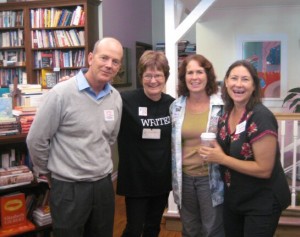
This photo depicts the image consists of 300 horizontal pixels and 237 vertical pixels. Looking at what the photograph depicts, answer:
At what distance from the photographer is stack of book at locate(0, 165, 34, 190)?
2502mm

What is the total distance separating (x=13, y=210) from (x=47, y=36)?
9.89ft

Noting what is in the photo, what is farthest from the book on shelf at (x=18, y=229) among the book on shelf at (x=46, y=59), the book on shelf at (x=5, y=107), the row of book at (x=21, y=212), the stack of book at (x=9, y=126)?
the book on shelf at (x=46, y=59)

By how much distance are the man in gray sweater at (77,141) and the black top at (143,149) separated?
9.0 inches

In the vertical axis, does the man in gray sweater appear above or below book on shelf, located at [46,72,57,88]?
below

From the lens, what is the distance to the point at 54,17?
4918 mm

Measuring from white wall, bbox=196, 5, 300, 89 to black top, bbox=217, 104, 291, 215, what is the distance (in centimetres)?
386

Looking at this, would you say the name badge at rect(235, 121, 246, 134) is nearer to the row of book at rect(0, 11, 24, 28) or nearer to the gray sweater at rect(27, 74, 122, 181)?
the gray sweater at rect(27, 74, 122, 181)

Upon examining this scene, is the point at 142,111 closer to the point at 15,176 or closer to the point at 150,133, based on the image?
the point at 150,133

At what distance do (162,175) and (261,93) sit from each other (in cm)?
79

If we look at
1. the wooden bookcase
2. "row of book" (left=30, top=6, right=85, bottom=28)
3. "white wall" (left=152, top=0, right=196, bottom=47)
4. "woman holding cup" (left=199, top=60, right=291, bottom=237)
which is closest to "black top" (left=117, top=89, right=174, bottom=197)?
"woman holding cup" (left=199, top=60, right=291, bottom=237)

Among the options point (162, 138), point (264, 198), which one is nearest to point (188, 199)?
point (162, 138)

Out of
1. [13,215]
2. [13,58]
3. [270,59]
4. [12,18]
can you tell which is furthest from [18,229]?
[270,59]

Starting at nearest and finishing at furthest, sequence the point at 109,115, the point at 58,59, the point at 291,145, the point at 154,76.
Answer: the point at 109,115, the point at 154,76, the point at 291,145, the point at 58,59

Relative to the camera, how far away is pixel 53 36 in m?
5.00
